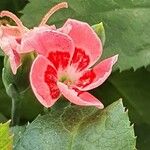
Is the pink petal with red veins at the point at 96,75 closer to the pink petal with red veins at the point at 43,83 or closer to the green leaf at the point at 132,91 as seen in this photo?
the pink petal with red veins at the point at 43,83

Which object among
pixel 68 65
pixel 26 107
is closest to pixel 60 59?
pixel 68 65

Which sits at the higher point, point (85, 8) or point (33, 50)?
point (33, 50)

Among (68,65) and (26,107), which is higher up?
(68,65)

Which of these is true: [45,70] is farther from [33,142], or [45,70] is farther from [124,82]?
[124,82]

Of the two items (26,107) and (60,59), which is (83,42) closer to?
(60,59)

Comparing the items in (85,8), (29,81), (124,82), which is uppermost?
(29,81)

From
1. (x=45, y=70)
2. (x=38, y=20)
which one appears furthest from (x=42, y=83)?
(x=38, y=20)
